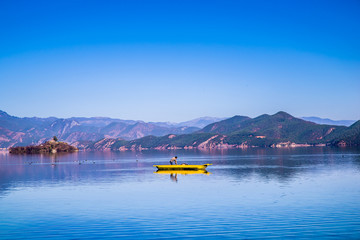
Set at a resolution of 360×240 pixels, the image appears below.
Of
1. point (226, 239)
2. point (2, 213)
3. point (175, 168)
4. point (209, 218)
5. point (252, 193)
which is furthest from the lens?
point (175, 168)

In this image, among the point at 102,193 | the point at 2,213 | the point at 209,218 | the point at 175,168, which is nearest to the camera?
the point at 209,218

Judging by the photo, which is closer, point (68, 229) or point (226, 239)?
point (226, 239)

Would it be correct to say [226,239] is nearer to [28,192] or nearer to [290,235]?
[290,235]

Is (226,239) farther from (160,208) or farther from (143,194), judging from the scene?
(143,194)

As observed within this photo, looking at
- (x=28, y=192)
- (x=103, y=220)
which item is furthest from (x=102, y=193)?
(x=103, y=220)

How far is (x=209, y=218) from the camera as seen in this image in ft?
126

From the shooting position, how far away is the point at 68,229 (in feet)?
115

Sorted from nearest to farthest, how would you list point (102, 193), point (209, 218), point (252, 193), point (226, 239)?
point (226, 239) → point (209, 218) → point (252, 193) → point (102, 193)

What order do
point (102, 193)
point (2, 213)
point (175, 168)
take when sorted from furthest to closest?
point (175, 168), point (102, 193), point (2, 213)

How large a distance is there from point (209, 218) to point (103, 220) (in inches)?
422

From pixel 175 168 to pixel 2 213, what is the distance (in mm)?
67514

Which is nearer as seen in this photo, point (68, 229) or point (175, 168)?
point (68, 229)

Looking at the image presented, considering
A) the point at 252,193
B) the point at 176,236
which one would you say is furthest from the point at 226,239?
the point at 252,193

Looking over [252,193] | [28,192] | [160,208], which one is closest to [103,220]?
[160,208]
